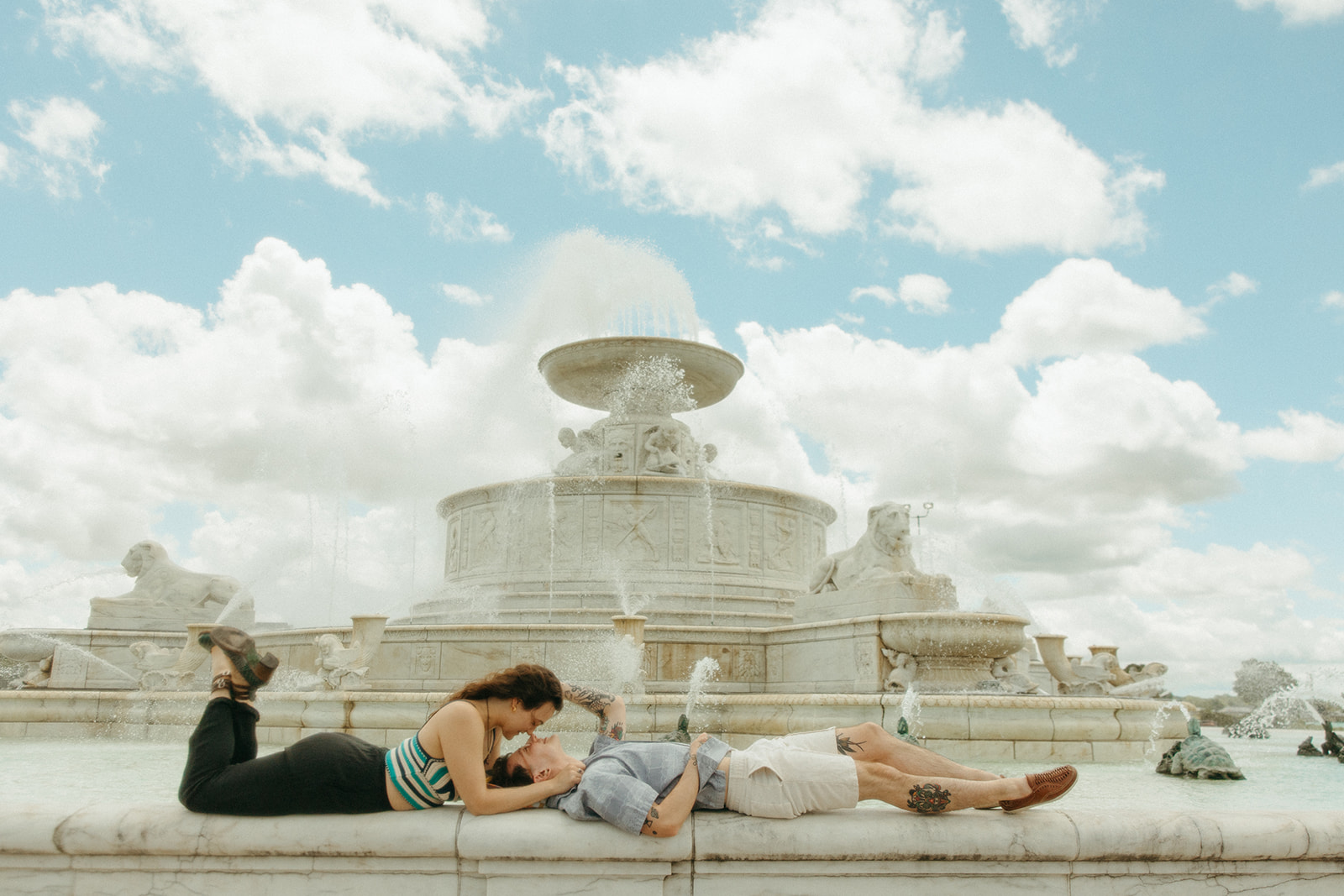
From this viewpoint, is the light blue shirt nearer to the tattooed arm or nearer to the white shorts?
the white shorts

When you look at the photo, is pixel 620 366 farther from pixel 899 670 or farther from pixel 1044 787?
pixel 1044 787

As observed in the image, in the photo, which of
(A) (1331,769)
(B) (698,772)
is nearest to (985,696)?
(A) (1331,769)

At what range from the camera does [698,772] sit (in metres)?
3.35

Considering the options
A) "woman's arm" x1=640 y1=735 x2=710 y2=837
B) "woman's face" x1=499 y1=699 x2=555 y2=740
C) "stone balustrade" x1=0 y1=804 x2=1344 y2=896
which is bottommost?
"stone balustrade" x1=0 y1=804 x2=1344 y2=896

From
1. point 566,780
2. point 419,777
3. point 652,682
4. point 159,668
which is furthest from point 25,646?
point 566,780

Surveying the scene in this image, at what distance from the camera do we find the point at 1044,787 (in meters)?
3.32

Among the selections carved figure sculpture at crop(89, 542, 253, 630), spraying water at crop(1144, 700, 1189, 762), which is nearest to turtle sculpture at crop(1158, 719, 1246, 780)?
spraying water at crop(1144, 700, 1189, 762)

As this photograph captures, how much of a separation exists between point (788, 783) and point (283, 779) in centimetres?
180

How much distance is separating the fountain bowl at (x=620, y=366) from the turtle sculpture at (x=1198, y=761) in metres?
12.4

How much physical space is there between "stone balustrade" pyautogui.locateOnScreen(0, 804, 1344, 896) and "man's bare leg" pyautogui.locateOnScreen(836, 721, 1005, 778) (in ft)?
0.64

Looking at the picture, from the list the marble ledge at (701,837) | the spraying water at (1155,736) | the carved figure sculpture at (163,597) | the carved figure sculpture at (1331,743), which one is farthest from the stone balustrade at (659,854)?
the carved figure sculpture at (163,597)

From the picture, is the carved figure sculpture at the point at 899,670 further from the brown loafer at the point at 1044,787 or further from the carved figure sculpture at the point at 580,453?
the carved figure sculpture at the point at 580,453

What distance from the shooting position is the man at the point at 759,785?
323cm

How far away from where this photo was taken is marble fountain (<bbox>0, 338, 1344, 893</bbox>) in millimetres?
3264
